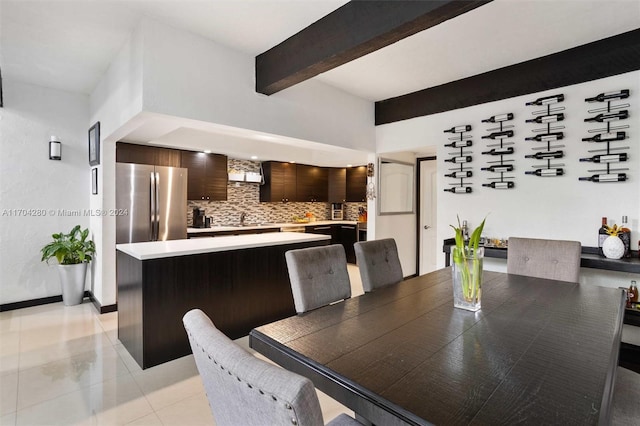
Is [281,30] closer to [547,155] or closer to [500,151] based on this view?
[500,151]

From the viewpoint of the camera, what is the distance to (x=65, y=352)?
9.52ft

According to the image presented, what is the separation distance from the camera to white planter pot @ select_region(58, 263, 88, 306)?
411 centimetres

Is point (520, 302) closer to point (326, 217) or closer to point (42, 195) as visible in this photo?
point (42, 195)

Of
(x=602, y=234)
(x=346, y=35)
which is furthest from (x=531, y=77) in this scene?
(x=346, y=35)

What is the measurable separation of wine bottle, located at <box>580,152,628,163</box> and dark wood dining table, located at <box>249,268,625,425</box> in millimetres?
1686

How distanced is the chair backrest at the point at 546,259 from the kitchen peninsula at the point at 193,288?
81.0 inches

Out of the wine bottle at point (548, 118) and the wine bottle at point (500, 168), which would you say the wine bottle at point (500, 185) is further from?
the wine bottle at point (548, 118)

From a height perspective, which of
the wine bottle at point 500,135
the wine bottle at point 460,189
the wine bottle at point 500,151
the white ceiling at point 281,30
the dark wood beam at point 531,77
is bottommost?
the wine bottle at point 460,189

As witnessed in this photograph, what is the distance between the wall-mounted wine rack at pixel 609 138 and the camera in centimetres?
292

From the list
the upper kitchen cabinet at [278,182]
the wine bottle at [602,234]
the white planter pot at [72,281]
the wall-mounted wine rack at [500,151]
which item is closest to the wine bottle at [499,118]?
the wall-mounted wine rack at [500,151]

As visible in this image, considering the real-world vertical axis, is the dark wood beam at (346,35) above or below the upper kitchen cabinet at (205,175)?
above

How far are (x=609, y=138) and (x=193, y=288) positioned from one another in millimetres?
3954

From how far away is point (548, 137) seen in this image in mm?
3328

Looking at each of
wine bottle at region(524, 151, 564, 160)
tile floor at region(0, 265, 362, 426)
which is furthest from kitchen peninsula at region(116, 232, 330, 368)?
wine bottle at region(524, 151, 564, 160)
